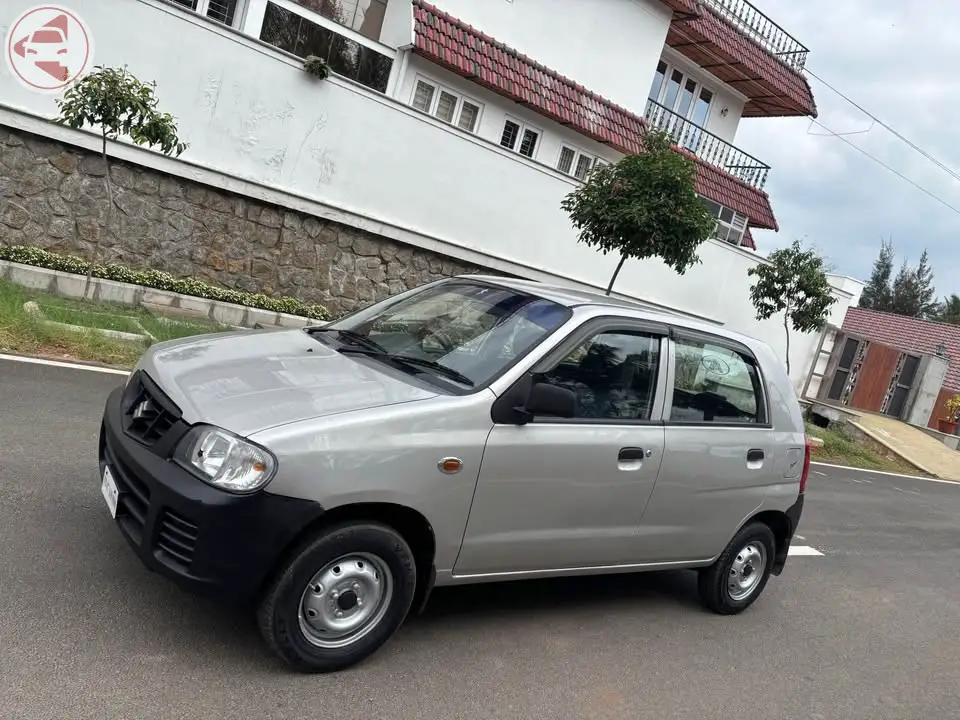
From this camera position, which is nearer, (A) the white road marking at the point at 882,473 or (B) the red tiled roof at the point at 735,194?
(A) the white road marking at the point at 882,473

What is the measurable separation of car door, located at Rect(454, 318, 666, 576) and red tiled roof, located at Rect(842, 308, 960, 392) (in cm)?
3226

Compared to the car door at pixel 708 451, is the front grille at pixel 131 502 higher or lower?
lower

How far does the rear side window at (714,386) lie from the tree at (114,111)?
873cm

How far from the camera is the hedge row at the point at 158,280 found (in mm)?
10781

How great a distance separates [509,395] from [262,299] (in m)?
9.59

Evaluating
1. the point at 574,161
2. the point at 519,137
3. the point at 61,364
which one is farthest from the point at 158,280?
the point at 574,161

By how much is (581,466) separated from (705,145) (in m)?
20.5

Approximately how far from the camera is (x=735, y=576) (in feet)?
18.4

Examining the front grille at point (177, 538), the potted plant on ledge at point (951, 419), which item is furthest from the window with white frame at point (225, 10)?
the potted plant on ledge at point (951, 419)

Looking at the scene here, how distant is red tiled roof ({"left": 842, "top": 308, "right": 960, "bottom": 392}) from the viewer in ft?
110

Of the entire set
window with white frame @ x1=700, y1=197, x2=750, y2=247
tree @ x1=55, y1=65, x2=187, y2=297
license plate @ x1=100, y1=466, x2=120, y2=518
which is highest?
window with white frame @ x1=700, y1=197, x2=750, y2=247

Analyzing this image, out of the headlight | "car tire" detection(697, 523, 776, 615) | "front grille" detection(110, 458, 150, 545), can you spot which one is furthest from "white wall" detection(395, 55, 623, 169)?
the headlight

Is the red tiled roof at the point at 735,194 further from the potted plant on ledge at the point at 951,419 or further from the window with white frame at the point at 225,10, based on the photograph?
the window with white frame at the point at 225,10

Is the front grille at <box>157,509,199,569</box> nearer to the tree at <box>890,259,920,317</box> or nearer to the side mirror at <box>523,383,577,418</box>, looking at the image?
the side mirror at <box>523,383,577,418</box>
